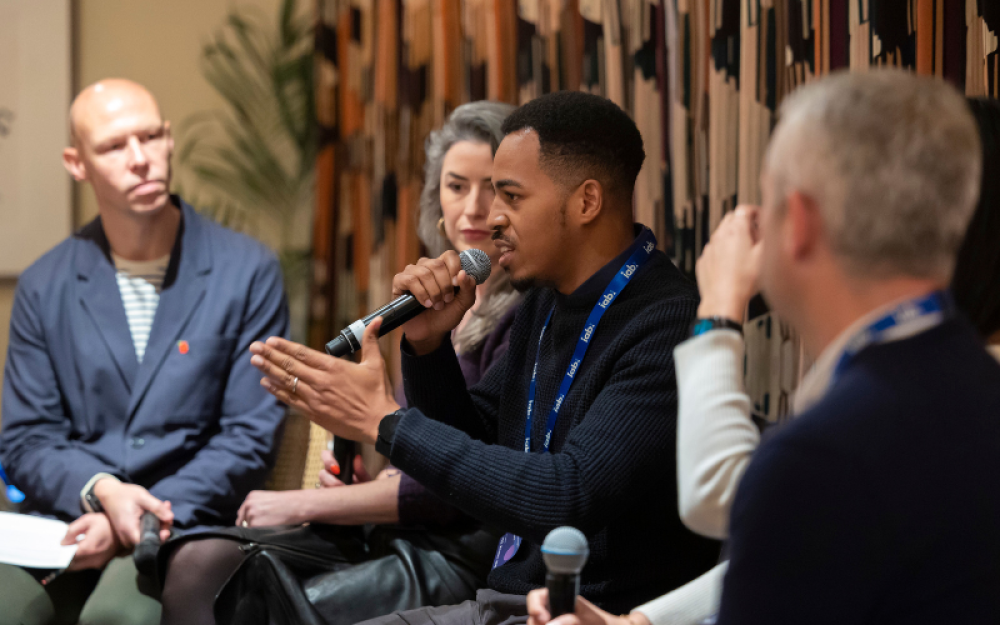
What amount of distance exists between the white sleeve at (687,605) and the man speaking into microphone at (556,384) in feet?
0.55

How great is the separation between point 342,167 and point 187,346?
1.96 metres

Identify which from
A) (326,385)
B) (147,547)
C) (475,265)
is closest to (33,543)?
(147,547)

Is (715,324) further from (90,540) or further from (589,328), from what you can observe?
(90,540)

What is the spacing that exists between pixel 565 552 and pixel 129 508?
4.67 ft

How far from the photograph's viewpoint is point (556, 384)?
1638 mm

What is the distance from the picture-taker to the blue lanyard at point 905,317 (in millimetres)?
855

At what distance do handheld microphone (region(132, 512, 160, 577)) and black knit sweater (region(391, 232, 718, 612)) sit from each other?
83 centimetres

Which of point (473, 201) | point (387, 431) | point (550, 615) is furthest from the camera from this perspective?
point (473, 201)

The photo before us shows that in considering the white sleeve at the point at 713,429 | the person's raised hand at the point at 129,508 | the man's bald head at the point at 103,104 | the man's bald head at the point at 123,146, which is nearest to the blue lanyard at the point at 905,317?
the white sleeve at the point at 713,429

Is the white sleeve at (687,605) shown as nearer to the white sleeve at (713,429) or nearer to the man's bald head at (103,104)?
the white sleeve at (713,429)

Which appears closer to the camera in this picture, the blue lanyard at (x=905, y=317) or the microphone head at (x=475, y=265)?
the blue lanyard at (x=905, y=317)

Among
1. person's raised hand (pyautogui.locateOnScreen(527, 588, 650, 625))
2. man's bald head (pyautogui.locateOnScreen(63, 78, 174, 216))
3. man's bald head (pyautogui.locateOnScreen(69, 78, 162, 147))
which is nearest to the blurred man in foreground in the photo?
person's raised hand (pyautogui.locateOnScreen(527, 588, 650, 625))

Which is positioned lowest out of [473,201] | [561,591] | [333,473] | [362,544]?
[362,544]

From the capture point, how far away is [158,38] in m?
4.19
